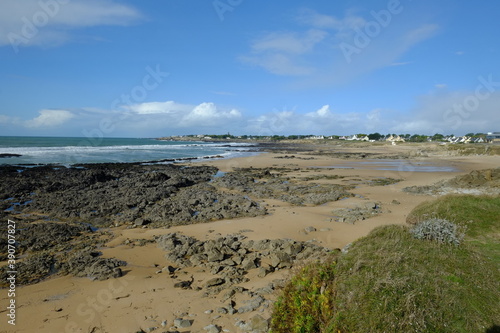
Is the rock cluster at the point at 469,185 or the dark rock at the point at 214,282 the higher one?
the rock cluster at the point at 469,185

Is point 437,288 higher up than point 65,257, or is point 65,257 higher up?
point 437,288

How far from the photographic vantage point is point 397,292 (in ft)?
15.7

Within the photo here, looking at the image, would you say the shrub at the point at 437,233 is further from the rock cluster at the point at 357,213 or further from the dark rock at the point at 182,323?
the dark rock at the point at 182,323

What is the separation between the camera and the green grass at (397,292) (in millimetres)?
4414

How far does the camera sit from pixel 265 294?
693cm

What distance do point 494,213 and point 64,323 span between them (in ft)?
44.8

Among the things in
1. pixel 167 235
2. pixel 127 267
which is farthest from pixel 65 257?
pixel 167 235

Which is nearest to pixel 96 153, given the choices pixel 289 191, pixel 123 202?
pixel 123 202

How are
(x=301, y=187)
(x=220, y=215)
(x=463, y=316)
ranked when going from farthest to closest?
(x=301, y=187) < (x=220, y=215) < (x=463, y=316)

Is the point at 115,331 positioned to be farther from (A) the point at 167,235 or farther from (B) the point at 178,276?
(A) the point at 167,235

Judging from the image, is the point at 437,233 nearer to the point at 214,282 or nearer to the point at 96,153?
the point at 214,282

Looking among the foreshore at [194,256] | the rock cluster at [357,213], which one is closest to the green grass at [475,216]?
the foreshore at [194,256]

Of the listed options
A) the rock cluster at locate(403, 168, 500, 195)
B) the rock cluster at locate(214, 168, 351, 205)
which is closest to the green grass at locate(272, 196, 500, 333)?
the rock cluster at locate(214, 168, 351, 205)

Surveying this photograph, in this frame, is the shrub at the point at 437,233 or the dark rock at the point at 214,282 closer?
the shrub at the point at 437,233
